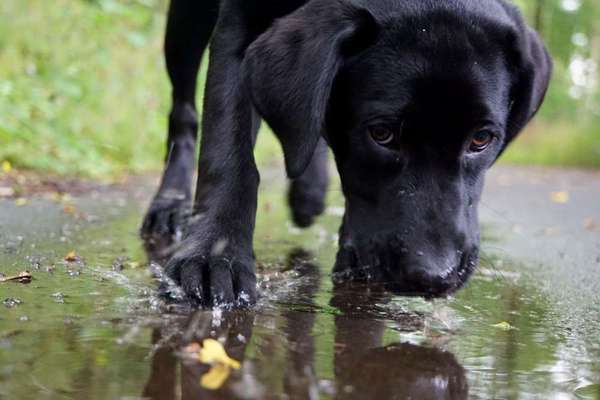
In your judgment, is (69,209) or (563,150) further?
(563,150)

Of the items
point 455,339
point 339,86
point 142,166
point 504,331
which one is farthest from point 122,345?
point 142,166

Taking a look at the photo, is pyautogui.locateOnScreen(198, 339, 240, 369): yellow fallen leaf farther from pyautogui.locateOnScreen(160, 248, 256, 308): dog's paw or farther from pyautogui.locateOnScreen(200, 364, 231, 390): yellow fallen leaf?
pyautogui.locateOnScreen(160, 248, 256, 308): dog's paw

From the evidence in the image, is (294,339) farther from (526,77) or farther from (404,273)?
(526,77)

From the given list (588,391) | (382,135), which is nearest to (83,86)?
(382,135)

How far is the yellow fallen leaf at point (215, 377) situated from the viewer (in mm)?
1541

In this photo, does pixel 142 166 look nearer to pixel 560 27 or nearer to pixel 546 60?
pixel 546 60

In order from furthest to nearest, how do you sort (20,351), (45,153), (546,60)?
(45,153) → (546,60) → (20,351)

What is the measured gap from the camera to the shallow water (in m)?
1.56

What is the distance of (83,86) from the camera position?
7512mm

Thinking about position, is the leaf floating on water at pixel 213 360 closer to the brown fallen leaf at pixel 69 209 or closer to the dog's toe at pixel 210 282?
the dog's toe at pixel 210 282

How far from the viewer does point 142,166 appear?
25.1 feet

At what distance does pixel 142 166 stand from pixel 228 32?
4.84 m

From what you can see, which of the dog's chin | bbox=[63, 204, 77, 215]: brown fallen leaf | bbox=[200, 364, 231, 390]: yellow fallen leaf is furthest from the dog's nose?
bbox=[63, 204, 77, 215]: brown fallen leaf

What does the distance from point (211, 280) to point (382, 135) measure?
67cm
